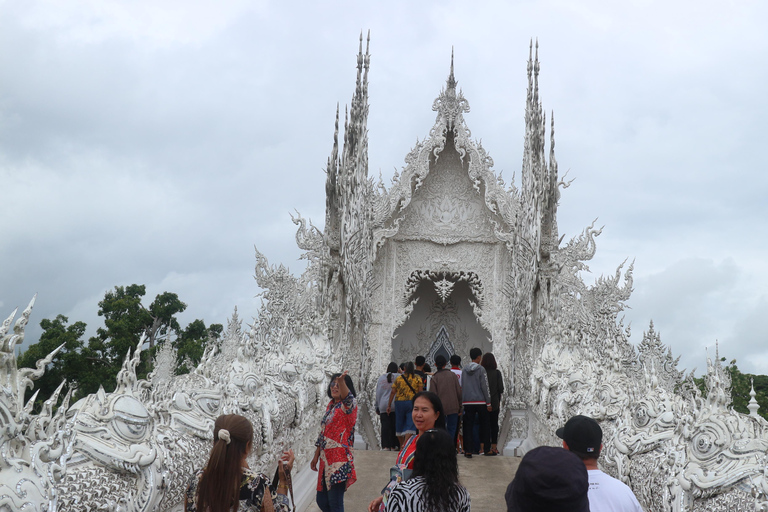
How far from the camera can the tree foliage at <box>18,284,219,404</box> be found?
14.4 m

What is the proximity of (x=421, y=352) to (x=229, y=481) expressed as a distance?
34.5 feet

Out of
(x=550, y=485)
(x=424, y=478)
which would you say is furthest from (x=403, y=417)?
(x=550, y=485)

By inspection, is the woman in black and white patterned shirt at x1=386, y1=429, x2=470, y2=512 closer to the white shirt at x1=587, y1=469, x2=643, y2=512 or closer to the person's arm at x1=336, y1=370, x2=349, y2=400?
the white shirt at x1=587, y1=469, x2=643, y2=512

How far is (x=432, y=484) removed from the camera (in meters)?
1.90

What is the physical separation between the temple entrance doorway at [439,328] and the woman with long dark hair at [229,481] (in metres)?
10.4

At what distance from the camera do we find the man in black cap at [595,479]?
6.03ft

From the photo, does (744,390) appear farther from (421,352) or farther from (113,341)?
(113,341)

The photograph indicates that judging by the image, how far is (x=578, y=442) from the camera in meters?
1.93

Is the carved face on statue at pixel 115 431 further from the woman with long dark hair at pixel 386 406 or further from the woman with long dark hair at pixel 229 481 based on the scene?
the woman with long dark hair at pixel 386 406

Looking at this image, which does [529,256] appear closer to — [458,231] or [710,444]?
[458,231]

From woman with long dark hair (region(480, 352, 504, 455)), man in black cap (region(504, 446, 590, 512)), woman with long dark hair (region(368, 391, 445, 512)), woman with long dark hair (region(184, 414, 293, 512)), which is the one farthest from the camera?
woman with long dark hair (region(480, 352, 504, 455))

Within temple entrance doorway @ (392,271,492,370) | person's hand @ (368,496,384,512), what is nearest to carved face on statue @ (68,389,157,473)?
person's hand @ (368,496,384,512)

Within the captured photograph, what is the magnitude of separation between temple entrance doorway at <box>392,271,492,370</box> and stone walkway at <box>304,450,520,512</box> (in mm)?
5515

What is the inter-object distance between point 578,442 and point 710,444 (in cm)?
110
